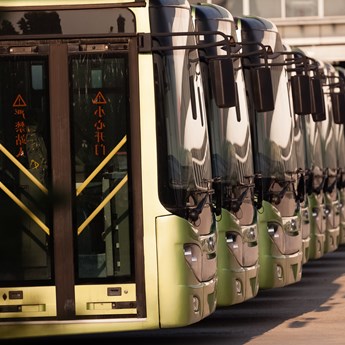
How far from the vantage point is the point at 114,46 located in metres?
9.73

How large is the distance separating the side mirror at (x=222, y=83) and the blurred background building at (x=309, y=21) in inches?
1810

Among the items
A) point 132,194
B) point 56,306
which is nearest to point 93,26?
point 132,194

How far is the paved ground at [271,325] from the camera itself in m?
11.9

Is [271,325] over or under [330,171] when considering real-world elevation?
under

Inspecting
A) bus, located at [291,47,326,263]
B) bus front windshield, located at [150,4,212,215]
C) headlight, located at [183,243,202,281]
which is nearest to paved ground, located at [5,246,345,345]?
bus, located at [291,47,326,263]

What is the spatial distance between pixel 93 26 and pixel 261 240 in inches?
202

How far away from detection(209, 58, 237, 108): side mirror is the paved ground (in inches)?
86.1

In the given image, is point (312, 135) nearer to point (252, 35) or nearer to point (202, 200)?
point (252, 35)

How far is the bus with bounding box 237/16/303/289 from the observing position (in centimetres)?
1426

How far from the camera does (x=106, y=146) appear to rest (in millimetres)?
9656

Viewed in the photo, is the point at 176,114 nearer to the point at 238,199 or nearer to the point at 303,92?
the point at 238,199

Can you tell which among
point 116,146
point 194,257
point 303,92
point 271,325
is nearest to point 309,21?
point 303,92

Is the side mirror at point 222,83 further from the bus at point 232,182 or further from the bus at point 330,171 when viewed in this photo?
the bus at point 330,171

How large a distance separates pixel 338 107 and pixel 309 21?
3763cm
